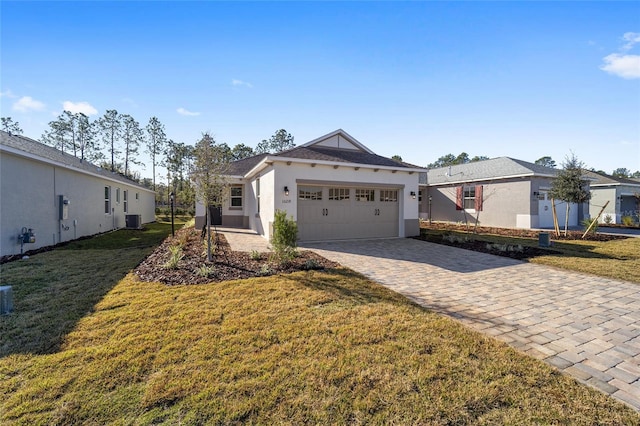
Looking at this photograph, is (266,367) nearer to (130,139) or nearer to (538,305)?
(538,305)

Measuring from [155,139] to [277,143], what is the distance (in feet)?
61.6

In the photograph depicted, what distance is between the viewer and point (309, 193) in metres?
11.8

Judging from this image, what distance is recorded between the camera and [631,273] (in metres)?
7.09

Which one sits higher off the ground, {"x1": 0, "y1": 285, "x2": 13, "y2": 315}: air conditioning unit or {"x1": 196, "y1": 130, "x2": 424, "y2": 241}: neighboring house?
{"x1": 196, "y1": 130, "x2": 424, "y2": 241}: neighboring house

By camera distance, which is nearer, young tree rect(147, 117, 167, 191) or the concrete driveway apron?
the concrete driveway apron

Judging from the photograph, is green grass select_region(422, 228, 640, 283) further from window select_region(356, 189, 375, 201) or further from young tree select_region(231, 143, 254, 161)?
young tree select_region(231, 143, 254, 161)

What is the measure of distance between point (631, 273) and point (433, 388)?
7957mm

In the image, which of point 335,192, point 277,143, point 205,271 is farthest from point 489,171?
point 277,143

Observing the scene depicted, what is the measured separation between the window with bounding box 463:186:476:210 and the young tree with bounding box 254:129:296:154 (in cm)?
3403

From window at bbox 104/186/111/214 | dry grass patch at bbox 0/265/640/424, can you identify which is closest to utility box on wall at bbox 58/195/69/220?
window at bbox 104/186/111/214

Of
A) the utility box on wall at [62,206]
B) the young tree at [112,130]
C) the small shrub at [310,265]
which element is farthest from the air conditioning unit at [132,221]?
the young tree at [112,130]

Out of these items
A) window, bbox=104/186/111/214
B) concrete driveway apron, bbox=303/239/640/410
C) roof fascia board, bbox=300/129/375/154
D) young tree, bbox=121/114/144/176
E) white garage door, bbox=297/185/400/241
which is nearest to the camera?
concrete driveway apron, bbox=303/239/640/410

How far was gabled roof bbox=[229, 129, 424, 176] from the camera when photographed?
11.4 meters

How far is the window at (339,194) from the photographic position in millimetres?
12204
